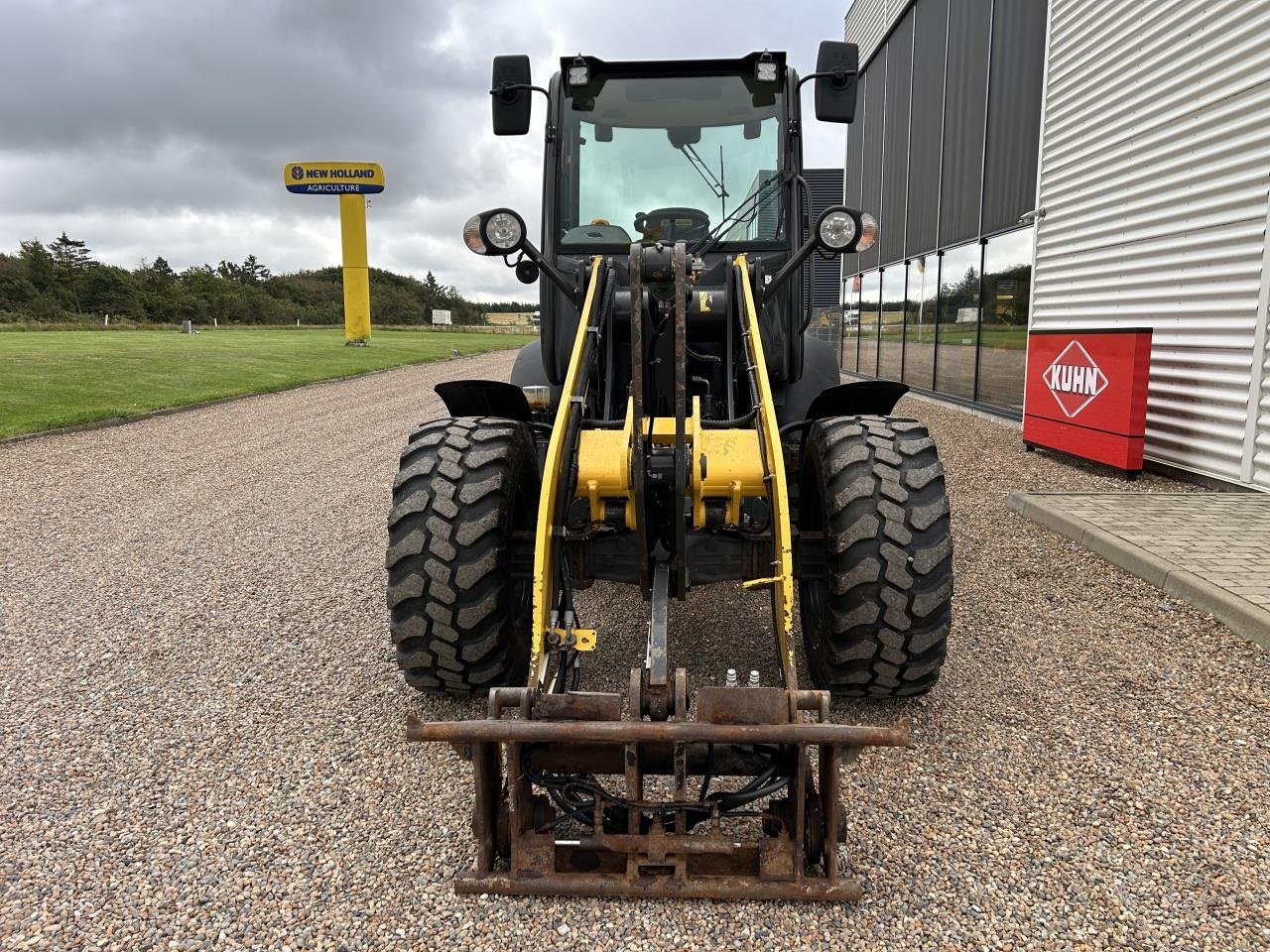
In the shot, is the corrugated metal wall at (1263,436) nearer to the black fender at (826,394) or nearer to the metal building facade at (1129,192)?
the metal building facade at (1129,192)

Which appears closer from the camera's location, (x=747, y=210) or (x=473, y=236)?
(x=473, y=236)

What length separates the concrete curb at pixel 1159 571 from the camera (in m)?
4.42

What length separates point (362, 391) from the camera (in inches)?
739

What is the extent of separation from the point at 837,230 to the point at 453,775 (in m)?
2.55

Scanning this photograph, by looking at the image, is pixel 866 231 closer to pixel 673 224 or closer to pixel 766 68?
pixel 673 224

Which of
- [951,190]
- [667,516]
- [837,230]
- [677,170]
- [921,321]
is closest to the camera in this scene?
[667,516]

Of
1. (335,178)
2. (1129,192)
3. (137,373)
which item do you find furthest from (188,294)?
(1129,192)

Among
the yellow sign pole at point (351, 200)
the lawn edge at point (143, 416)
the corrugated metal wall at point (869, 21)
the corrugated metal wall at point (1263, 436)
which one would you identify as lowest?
the lawn edge at point (143, 416)

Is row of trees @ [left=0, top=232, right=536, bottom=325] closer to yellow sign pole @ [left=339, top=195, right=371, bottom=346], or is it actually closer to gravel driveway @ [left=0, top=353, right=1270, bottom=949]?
yellow sign pole @ [left=339, top=195, right=371, bottom=346]

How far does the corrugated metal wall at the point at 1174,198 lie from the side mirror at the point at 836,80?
15.8 ft

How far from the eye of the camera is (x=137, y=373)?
18672 millimetres

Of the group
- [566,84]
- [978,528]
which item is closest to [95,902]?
[566,84]

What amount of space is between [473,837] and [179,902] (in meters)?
0.80

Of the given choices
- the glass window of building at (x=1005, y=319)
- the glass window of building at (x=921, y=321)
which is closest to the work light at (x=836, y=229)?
the glass window of building at (x=1005, y=319)
